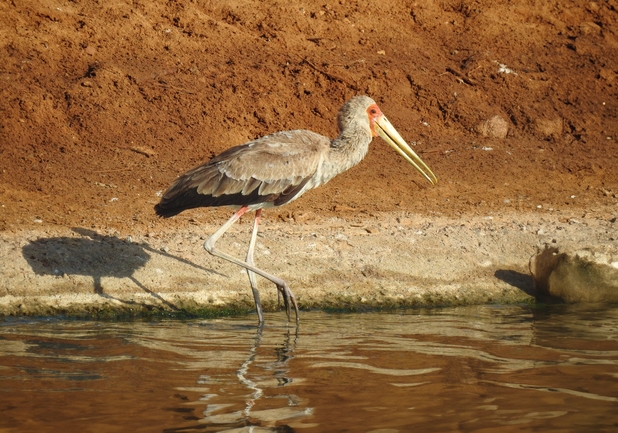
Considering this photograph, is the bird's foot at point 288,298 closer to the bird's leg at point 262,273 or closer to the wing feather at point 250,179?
the bird's leg at point 262,273

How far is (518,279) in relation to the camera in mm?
9125

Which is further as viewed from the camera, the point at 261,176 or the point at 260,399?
the point at 261,176

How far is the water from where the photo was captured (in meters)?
4.98

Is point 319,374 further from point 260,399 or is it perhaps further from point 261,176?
point 261,176

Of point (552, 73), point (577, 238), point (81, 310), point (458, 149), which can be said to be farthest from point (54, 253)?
point (552, 73)

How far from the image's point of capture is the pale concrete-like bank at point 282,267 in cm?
830

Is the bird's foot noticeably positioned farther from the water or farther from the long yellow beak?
the long yellow beak

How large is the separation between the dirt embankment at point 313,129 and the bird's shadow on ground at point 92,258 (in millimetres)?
22

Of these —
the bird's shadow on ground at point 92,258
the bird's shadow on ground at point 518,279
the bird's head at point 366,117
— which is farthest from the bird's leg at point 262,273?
the bird's shadow on ground at point 518,279

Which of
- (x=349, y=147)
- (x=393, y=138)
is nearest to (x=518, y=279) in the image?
(x=393, y=138)

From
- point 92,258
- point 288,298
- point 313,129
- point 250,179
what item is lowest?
point 288,298

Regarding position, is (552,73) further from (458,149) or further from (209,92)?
(209,92)

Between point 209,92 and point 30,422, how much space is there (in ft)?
28.9

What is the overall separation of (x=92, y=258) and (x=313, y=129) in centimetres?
505
